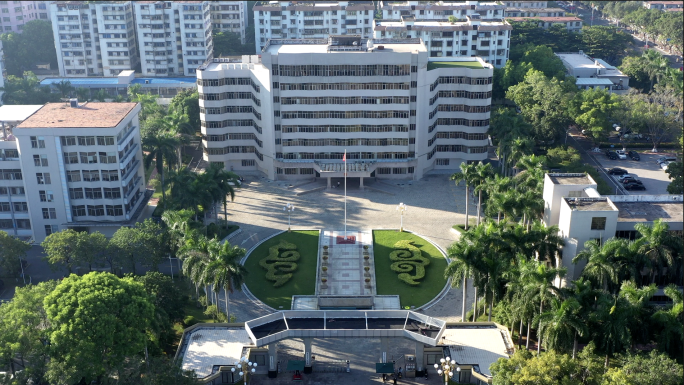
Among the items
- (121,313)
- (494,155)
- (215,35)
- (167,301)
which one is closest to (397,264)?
(167,301)

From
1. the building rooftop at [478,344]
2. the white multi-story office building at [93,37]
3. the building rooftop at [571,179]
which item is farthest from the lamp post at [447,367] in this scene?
the white multi-story office building at [93,37]

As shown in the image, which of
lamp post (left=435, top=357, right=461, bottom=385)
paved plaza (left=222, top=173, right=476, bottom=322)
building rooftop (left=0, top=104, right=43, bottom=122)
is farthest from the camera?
paved plaza (left=222, top=173, right=476, bottom=322)

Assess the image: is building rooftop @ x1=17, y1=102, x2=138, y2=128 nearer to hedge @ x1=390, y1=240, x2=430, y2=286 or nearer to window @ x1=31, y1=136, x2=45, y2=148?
window @ x1=31, y1=136, x2=45, y2=148

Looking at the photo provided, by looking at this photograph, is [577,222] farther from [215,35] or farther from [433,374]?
[215,35]

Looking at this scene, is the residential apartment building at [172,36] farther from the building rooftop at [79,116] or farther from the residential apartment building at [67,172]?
the residential apartment building at [67,172]

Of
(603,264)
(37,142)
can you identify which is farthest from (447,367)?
(37,142)

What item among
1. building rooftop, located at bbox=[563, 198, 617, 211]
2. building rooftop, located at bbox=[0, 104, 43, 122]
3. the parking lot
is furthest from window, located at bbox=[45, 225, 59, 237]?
the parking lot
